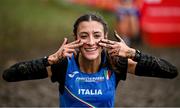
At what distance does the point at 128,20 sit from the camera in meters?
14.4

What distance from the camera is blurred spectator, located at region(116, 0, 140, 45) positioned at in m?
14.3

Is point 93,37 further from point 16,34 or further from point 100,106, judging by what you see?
point 16,34

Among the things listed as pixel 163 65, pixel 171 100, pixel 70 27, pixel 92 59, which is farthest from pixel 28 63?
pixel 70 27

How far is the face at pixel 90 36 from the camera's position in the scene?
492 cm

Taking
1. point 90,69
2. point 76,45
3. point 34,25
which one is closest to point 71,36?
point 34,25

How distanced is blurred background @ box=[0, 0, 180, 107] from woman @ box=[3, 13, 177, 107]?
3246 mm

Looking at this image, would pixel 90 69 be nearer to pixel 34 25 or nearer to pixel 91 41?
pixel 91 41

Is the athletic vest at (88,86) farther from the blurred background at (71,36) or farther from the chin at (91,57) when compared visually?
the blurred background at (71,36)

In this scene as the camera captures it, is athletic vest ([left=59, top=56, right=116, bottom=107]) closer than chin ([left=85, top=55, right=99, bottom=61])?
No

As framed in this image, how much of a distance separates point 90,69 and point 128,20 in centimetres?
932

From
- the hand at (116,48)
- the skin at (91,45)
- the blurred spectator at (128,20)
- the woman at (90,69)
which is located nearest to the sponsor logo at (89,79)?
the woman at (90,69)

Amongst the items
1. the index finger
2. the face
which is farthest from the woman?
the index finger

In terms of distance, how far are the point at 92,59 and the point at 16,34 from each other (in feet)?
27.8

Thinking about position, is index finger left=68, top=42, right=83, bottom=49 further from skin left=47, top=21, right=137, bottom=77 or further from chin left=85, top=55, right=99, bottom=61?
chin left=85, top=55, right=99, bottom=61
